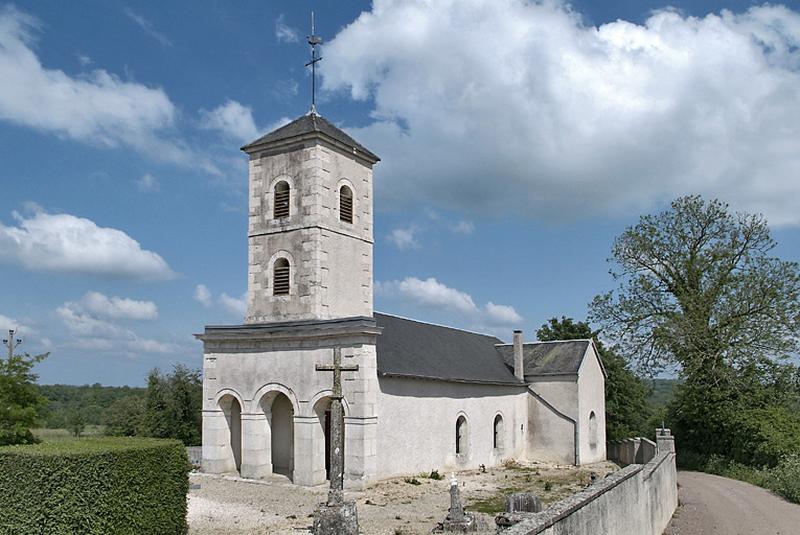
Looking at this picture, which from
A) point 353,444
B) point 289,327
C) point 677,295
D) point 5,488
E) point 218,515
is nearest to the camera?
point 5,488

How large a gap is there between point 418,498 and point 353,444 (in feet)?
8.45

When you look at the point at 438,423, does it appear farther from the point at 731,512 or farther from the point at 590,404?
the point at 590,404

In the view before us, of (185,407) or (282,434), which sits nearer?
(282,434)

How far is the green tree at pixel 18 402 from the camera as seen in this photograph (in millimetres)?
17688

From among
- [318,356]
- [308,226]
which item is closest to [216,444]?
[318,356]

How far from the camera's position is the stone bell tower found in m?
22.8

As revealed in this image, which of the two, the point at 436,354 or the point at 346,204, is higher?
the point at 346,204

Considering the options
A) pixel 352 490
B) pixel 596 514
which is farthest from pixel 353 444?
pixel 596 514

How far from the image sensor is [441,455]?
79.5 feet

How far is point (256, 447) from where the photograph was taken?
22.2 m

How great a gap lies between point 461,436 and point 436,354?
3196 millimetres

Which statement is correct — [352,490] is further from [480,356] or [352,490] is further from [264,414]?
[480,356]

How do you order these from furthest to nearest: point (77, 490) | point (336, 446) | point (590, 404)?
point (590, 404), point (336, 446), point (77, 490)

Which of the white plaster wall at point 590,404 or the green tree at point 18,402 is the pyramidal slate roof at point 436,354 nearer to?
the white plaster wall at point 590,404
